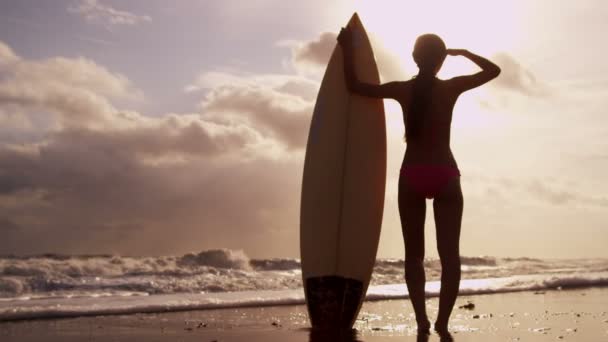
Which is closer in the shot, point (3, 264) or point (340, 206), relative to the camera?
point (340, 206)

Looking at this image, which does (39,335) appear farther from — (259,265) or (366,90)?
(259,265)

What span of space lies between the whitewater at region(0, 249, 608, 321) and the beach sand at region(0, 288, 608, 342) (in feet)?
1.67

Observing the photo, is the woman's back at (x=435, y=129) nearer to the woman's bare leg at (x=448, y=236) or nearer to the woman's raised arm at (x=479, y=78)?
the woman's raised arm at (x=479, y=78)

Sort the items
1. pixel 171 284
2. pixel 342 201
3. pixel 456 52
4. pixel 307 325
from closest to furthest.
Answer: pixel 456 52 < pixel 342 201 < pixel 307 325 < pixel 171 284

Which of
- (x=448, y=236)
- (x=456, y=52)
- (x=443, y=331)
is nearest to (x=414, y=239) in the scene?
(x=448, y=236)

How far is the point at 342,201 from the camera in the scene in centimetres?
540

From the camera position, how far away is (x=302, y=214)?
221 inches

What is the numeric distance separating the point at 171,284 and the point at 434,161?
769 centimetres

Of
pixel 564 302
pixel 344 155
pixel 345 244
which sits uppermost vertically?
pixel 344 155

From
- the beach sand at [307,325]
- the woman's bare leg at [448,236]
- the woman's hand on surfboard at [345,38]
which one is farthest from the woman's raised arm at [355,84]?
the beach sand at [307,325]

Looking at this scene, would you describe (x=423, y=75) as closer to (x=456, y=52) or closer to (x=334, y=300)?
(x=456, y=52)

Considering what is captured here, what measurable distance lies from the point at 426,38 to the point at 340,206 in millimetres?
1536

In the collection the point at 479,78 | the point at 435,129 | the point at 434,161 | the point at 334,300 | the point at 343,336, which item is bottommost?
the point at 343,336

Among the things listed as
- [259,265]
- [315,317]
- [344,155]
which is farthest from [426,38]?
[259,265]
